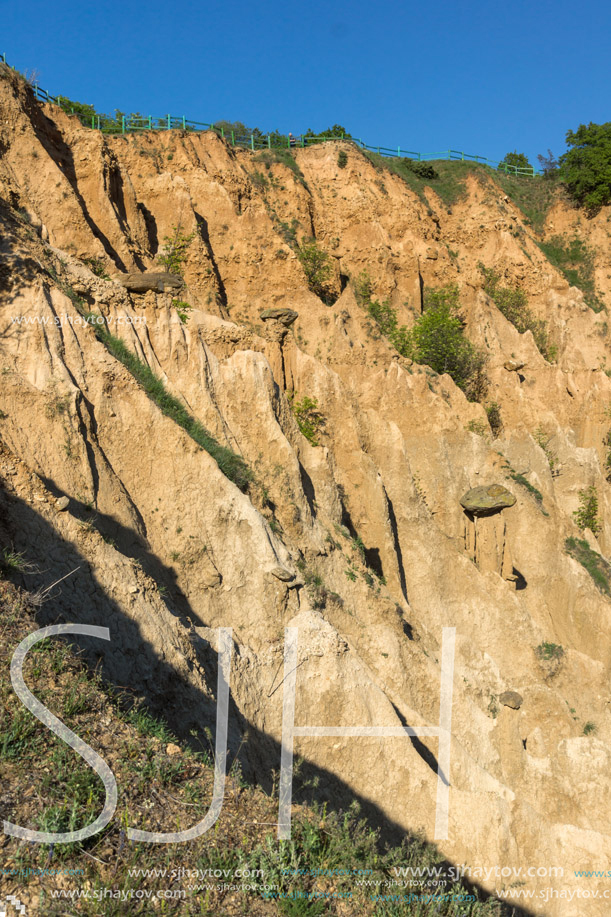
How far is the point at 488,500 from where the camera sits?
66.7 ft

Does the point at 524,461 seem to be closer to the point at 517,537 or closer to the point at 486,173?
the point at 517,537

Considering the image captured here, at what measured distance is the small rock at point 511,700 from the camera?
56.1ft

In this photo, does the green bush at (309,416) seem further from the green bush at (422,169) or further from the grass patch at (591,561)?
the green bush at (422,169)

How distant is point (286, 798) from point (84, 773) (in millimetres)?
2615

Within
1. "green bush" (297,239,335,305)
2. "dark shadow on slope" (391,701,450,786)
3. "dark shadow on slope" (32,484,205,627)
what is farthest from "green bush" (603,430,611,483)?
"dark shadow on slope" (32,484,205,627)

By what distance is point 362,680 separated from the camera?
42.3ft

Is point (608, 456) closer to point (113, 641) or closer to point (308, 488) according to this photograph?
point (308, 488)

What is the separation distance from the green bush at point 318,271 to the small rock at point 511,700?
17106mm

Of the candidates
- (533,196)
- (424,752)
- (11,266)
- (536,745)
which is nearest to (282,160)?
(533,196)

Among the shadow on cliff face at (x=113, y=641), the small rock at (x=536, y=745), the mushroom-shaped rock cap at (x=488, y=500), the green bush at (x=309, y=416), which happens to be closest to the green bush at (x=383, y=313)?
the green bush at (x=309, y=416)

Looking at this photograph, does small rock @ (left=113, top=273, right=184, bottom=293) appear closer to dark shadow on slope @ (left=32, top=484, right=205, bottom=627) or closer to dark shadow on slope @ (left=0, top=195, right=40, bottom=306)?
dark shadow on slope @ (left=0, top=195, right=40, bottom=306)

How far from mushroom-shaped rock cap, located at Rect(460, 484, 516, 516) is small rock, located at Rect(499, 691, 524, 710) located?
5568 mm

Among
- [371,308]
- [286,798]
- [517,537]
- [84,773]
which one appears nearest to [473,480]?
[517,537]

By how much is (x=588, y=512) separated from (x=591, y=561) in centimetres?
446
